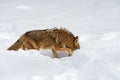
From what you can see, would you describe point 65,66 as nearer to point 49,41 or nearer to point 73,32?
point 49,41

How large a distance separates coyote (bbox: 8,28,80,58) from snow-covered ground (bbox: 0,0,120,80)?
0.18m

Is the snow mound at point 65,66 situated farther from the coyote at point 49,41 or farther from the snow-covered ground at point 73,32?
the coyote at point 49,41

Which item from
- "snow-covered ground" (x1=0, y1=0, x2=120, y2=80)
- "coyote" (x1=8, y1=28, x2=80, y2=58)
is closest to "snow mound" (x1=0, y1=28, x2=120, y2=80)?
"snow-covered ground" (x1=0, y1=0, x2=120, y2=80)

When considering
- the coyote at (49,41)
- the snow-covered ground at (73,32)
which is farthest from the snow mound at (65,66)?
the coyote at (49,41)

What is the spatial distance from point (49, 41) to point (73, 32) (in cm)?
301

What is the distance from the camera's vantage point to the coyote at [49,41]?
8.36 metres

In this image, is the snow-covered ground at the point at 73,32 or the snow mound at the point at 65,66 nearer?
the snow mound at the point at 65,66

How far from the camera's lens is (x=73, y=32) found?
1137 centimetres

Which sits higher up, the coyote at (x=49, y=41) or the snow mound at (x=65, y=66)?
the coyote at (x=49, y=41)

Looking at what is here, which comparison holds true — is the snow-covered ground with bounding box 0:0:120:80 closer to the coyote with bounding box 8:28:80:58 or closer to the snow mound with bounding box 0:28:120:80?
the snow mound with bounding box 0:28:120:80

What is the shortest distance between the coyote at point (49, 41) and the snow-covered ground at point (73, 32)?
184 mm

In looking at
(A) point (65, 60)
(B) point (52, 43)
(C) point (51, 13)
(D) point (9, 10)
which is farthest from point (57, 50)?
(D) point (9, 10)

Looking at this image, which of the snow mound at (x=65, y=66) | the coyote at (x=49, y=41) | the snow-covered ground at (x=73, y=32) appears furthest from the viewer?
the coyote at (x=49, y=41)

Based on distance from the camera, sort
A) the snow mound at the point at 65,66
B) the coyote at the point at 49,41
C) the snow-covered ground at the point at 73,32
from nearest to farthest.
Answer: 1. the snow mound at the point at 65,66
2. the snow-covered ground at the point at 73,32
3. the coyote at the point at 49,41
